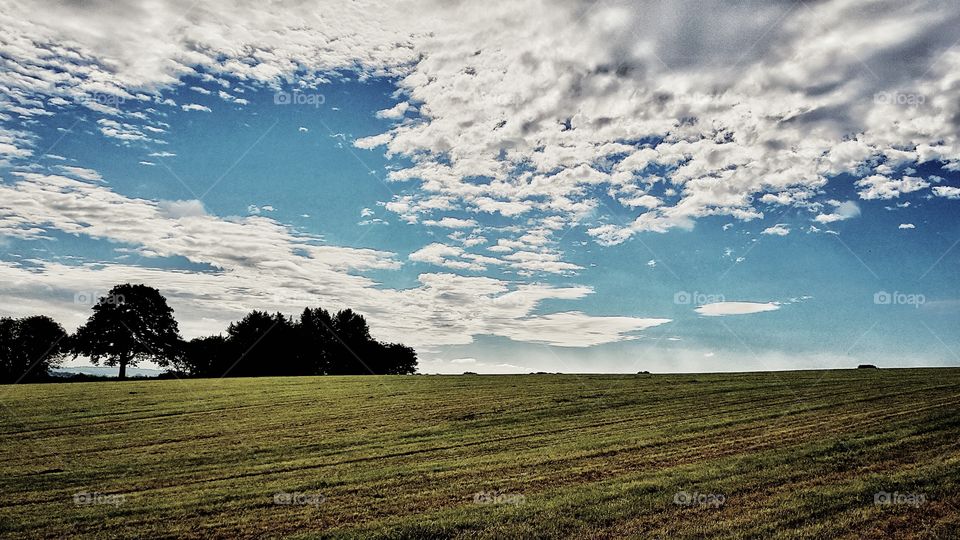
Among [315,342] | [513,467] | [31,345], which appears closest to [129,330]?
[31,345]

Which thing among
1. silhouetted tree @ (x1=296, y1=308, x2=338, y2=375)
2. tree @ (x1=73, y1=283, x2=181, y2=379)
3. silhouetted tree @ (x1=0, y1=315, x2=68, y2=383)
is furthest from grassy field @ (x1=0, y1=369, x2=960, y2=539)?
silhouetted tree @ (x1=296, y1=308, x2=338, y2=375)

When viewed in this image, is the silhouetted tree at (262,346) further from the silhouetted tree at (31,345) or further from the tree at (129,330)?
the silhouetted tree at (31,345)

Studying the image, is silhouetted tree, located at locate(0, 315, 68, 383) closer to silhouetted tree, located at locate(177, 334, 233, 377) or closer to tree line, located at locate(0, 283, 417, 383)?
tree line, located at locate(0, 283, 417, 383)

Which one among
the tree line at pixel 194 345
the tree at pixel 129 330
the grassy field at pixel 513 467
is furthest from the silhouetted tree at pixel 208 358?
the grassy field at pixel 513 467

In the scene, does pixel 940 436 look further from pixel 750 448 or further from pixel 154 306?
pixel 154 306

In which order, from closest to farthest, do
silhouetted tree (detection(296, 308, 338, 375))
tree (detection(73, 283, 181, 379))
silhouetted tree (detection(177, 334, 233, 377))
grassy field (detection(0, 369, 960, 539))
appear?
grassy field (detection(0, 369, 960, 539)) < tree (detection(73, 283, 181, 379)) < silhouetted tree (detection(177, 334, 233, 377)) < silhouetted tree (detection(296, 308, 338, 375))

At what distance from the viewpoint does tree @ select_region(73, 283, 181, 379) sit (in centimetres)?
8800

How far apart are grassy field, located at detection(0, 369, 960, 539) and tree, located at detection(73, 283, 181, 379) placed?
53.5 meters

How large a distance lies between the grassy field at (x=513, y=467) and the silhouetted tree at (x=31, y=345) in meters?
64.0

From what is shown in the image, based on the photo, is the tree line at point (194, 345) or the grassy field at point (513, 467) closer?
the grassy field at point (513, 467)

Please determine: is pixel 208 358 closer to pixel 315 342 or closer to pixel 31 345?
pixel 315 342

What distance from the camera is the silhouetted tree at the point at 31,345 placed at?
9288cm

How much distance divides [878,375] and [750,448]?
31.8 metres

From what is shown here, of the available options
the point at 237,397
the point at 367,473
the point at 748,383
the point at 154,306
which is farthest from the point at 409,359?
the point at 367,473
